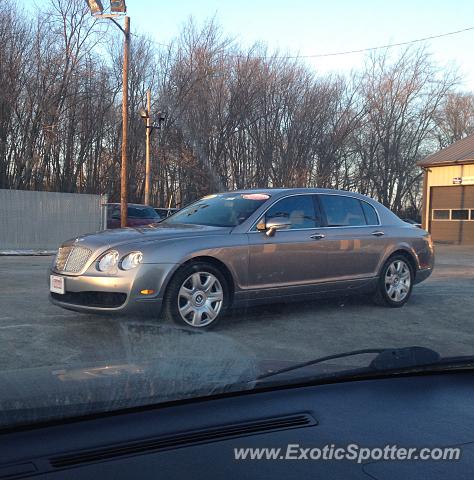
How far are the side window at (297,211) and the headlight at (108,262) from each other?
5.65 ft

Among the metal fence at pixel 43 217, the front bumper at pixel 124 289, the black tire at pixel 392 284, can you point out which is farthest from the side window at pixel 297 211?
the metal fence at pixel 43 217

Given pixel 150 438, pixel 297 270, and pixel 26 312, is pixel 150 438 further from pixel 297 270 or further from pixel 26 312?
pixel 26 312

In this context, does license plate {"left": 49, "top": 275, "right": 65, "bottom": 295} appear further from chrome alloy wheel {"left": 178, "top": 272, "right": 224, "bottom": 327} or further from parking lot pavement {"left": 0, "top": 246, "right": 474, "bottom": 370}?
chrome alloy wheel {"left": 178, "top": 272, "right": 224, "bottom": 327}

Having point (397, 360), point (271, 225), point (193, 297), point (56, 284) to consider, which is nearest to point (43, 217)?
point (56, 284)

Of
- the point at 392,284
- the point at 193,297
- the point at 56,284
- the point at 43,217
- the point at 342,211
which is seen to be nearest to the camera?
the point at 193,297

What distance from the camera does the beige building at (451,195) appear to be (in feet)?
89.0

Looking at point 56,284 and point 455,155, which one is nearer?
point 56,284

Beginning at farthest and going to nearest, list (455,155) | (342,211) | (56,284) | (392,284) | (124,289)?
(455,155), (392,284), (342,211), (56,284), (124,289)

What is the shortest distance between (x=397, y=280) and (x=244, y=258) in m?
2.39

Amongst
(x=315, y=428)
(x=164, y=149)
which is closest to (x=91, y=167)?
(x=164, y=149)

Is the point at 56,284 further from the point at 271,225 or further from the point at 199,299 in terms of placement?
the point at 271,225

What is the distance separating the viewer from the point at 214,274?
5801 mm

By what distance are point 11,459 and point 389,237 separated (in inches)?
243

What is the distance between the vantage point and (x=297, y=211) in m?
6.66
